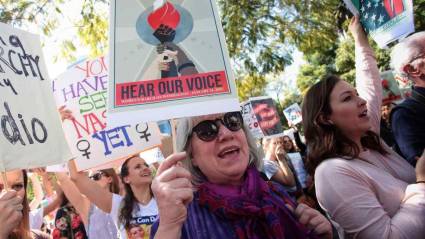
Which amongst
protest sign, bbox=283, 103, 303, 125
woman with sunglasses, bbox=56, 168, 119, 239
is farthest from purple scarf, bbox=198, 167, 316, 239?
protest sign, bbox=283, 103, 303, 125

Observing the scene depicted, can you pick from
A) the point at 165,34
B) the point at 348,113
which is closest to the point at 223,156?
the point at 165,34

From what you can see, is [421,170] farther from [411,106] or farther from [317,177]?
[411,106]

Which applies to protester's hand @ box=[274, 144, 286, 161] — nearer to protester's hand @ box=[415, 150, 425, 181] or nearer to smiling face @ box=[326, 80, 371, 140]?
smiling face @ box=[326, 80, 371, 140]

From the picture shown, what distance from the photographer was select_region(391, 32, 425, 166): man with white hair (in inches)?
95.6

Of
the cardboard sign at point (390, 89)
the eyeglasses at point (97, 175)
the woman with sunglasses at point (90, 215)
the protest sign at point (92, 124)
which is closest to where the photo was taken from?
the protest sign at point (92, 124)

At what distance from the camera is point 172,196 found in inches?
62.8

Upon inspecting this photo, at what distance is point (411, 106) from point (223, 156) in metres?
1.25

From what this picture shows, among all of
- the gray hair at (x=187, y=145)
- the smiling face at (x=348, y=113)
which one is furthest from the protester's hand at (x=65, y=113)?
the smiling face at (x=348, y=113)

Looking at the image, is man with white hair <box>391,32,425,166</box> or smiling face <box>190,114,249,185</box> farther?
man with white hair <box>391,32,425,166</box>

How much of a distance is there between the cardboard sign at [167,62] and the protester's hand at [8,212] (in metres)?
0.73

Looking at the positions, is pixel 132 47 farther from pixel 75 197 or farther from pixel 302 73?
pixel 302 73

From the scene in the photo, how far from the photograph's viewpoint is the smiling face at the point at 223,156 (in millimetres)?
1873

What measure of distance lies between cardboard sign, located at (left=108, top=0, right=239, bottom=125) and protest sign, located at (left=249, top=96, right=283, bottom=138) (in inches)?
149

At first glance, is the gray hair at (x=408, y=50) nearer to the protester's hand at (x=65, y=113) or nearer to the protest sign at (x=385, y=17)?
the protest sign at (x=385, y=17)
